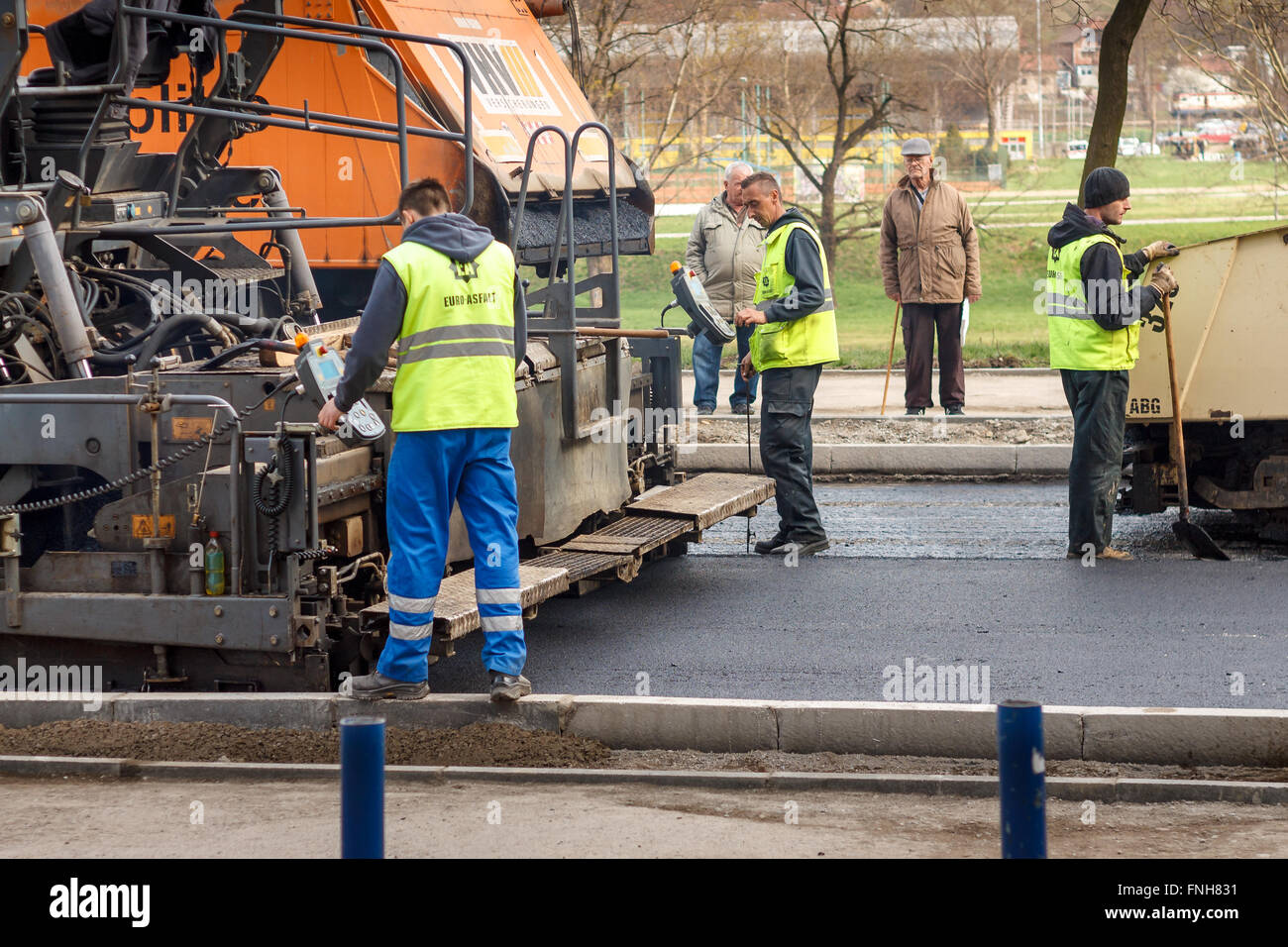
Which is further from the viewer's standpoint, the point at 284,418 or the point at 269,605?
the point at 284,418

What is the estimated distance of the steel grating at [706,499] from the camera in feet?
27.5

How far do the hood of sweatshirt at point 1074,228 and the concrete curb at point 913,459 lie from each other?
3033 mm

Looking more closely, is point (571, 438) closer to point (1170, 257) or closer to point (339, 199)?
point (339, 199)

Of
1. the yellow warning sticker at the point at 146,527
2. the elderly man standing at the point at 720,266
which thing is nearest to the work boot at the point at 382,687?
the yellow warning sticker at the point at 146,527

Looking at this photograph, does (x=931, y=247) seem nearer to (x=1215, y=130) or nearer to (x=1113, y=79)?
(x=1113, y=79)

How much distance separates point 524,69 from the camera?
35.8 feet

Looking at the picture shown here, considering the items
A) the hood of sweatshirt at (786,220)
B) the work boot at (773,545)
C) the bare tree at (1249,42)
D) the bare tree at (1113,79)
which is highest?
the bare tree at (1249,42)

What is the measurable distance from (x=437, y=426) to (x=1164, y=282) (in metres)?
4.66

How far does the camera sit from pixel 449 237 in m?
5.98

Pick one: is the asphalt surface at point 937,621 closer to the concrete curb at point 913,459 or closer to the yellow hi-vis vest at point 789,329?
the yellow hi-vis vest at point 789,329

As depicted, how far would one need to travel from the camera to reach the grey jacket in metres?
13.1

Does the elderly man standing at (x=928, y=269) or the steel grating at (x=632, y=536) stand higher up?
the elderly man standing at (x=928, y=269)

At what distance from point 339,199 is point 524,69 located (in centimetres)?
190
